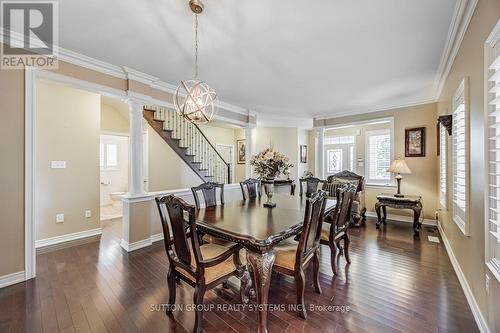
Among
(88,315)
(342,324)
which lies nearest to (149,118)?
(88,315)

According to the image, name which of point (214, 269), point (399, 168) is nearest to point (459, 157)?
point (399, 168)

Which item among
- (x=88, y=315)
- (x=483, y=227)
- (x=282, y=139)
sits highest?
(x=282, y=139)

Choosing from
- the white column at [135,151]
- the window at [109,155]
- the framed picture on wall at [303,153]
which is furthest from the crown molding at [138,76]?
the framed picture on wall at [303,153]

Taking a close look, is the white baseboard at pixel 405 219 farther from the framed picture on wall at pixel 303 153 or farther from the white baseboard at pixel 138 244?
the white baseboard at pixel 138 244

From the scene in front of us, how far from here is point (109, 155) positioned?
6.62 metres

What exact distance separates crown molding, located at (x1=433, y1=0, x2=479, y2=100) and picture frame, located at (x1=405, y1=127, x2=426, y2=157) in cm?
156

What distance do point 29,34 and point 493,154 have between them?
448 cm

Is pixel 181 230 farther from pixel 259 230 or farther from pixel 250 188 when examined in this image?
pixel 250 188

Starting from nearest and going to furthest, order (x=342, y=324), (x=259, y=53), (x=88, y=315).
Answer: (x=342, y=324) → (x=88, y=315) → (x=259, y=53)

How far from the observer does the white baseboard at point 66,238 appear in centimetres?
337

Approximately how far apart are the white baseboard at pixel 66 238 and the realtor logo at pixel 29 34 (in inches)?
99.6

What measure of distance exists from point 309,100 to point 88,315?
15.8ft

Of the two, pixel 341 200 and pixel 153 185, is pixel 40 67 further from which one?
pixel 341 200

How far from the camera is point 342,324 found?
178 centimetres
